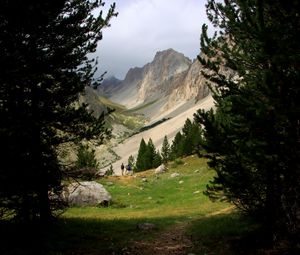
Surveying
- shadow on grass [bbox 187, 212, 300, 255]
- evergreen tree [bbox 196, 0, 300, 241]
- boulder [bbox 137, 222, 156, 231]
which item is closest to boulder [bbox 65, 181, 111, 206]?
boulder [bbox 137, 222, 156, 231]

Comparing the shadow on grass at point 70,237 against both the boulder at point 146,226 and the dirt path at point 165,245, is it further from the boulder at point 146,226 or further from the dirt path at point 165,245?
the dirt path at point 165,245

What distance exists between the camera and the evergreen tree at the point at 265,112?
10945 mm

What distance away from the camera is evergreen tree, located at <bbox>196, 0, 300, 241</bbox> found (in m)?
10.9

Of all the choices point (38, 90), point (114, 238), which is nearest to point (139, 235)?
point (114, 238)

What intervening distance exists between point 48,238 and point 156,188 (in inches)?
1153

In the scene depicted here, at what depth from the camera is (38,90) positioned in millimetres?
17203

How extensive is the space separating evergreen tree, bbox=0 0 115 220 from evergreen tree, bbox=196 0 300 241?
582cm

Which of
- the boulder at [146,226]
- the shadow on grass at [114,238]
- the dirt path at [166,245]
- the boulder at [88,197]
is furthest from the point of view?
the boulder at [88,197]

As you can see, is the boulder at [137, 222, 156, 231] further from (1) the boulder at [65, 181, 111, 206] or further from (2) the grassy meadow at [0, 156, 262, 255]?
(1) the boulder at [65, 181, 111, 206]

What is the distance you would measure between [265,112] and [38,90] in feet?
31.4

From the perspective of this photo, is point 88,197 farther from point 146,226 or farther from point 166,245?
point 166,245

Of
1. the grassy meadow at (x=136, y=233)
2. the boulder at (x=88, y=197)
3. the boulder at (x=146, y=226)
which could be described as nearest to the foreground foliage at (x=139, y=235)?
the grassy meadow at (x=136, y=233)

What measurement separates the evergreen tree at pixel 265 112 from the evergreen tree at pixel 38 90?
582 centimetres

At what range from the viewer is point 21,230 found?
1587 centimetres
